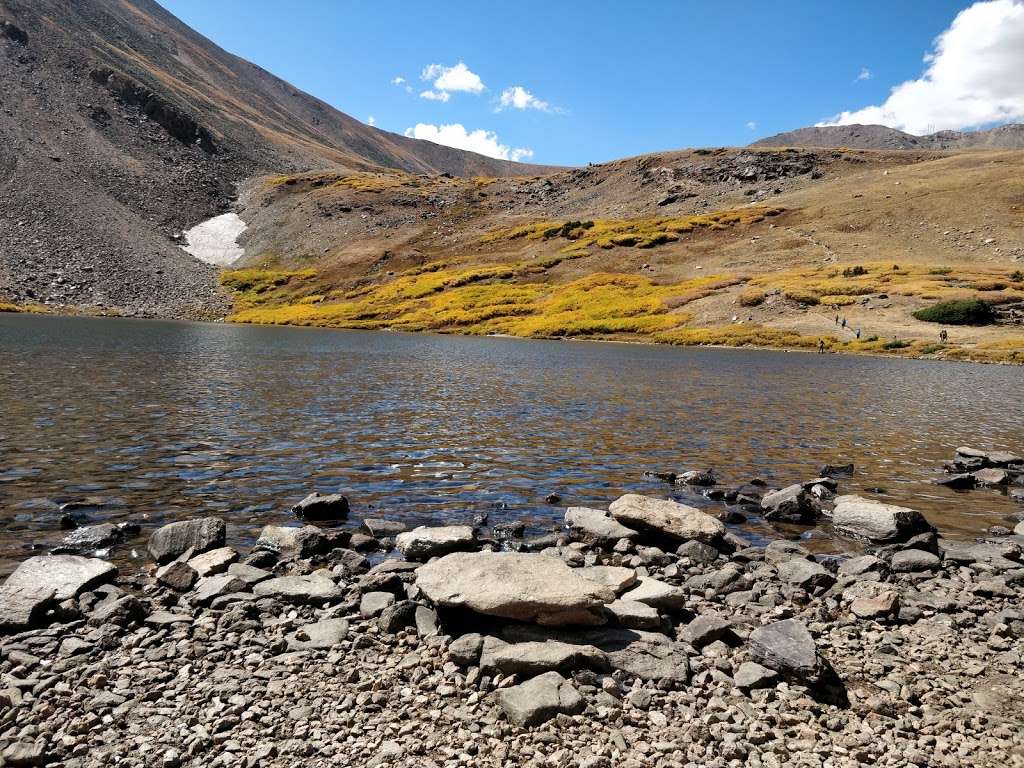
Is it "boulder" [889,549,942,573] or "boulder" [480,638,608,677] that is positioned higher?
"boulder" [480,638,608,677]

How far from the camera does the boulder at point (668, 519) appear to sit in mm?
14891

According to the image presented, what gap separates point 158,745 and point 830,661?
29.0 feet

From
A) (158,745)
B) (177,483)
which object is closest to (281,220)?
(177,483)

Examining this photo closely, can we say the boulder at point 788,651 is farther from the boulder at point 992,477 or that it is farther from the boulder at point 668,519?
the boulder at point 992,477

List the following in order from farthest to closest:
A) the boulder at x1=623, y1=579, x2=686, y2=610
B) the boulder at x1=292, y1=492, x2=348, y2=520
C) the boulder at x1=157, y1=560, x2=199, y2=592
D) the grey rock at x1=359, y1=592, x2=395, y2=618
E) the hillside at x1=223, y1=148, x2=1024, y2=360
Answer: the hillside at x1=223, y1=148, x2=1024, y2=360 < the boulder at x1=292, y1=492, x2=348, y2=520 < the boulder at x1=157, y1=560, x2=199, y2=592 < the boulder at x1=623, y1=579, x2=686, y2=610 < the grey rock at x1=359, y1=592, x2=395, y2=618

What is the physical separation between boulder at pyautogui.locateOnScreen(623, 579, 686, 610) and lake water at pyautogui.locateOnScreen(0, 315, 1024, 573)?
5511mm

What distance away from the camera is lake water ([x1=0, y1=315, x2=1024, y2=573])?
58.3 ft

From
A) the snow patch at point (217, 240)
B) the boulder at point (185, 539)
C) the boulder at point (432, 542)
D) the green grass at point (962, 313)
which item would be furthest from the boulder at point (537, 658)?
the snow patch at point (217, 240)

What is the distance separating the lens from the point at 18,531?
1410 centimetres

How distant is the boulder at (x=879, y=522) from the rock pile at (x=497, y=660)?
1970mm

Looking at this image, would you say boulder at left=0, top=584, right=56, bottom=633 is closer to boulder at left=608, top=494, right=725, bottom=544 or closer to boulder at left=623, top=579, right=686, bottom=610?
boulder at left=623, top=579, right=686, bottom=610

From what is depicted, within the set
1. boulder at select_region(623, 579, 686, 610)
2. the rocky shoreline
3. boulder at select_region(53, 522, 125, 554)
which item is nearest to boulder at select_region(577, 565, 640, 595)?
the rocky shoreline

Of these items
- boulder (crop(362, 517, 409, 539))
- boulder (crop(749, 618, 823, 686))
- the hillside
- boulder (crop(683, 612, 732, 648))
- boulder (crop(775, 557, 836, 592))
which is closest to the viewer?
boulder (crop(749, 618, 823, 686))

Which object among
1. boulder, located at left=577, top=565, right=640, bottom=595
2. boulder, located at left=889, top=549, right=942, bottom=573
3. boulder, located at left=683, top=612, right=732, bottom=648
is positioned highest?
boulder, located at left=577, top=565, right=640, bottom=595
